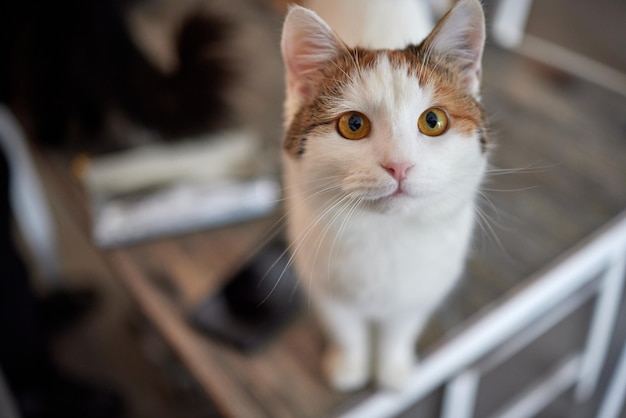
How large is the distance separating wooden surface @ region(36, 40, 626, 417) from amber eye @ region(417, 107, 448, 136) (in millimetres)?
143

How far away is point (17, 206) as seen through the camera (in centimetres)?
124

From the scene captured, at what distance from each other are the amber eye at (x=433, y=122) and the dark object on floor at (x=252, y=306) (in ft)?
1.26

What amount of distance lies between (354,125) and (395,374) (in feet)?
1.14

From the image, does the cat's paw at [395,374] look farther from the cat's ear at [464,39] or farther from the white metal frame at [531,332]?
the cat's ear at [464,39]

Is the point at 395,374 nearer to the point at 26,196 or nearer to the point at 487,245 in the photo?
the point at 487,245

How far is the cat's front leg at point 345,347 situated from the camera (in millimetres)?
592

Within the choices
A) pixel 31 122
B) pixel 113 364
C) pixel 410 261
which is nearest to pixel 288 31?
pixel 410 261

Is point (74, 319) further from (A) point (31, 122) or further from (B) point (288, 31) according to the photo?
(B) point (288, 31)

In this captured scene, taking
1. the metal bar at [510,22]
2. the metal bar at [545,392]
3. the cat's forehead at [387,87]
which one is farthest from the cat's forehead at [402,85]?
the metal bar at [510,22]

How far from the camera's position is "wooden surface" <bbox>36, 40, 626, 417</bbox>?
0.69 m

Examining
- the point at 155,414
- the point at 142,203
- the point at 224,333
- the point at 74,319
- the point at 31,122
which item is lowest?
the point at 155,414

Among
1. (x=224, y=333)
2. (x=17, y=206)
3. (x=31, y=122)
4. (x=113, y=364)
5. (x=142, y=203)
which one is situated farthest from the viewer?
(x=113, y=364)

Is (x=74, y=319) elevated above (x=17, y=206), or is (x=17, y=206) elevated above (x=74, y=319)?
(x=17, y=206)

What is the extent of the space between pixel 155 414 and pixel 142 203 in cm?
56
